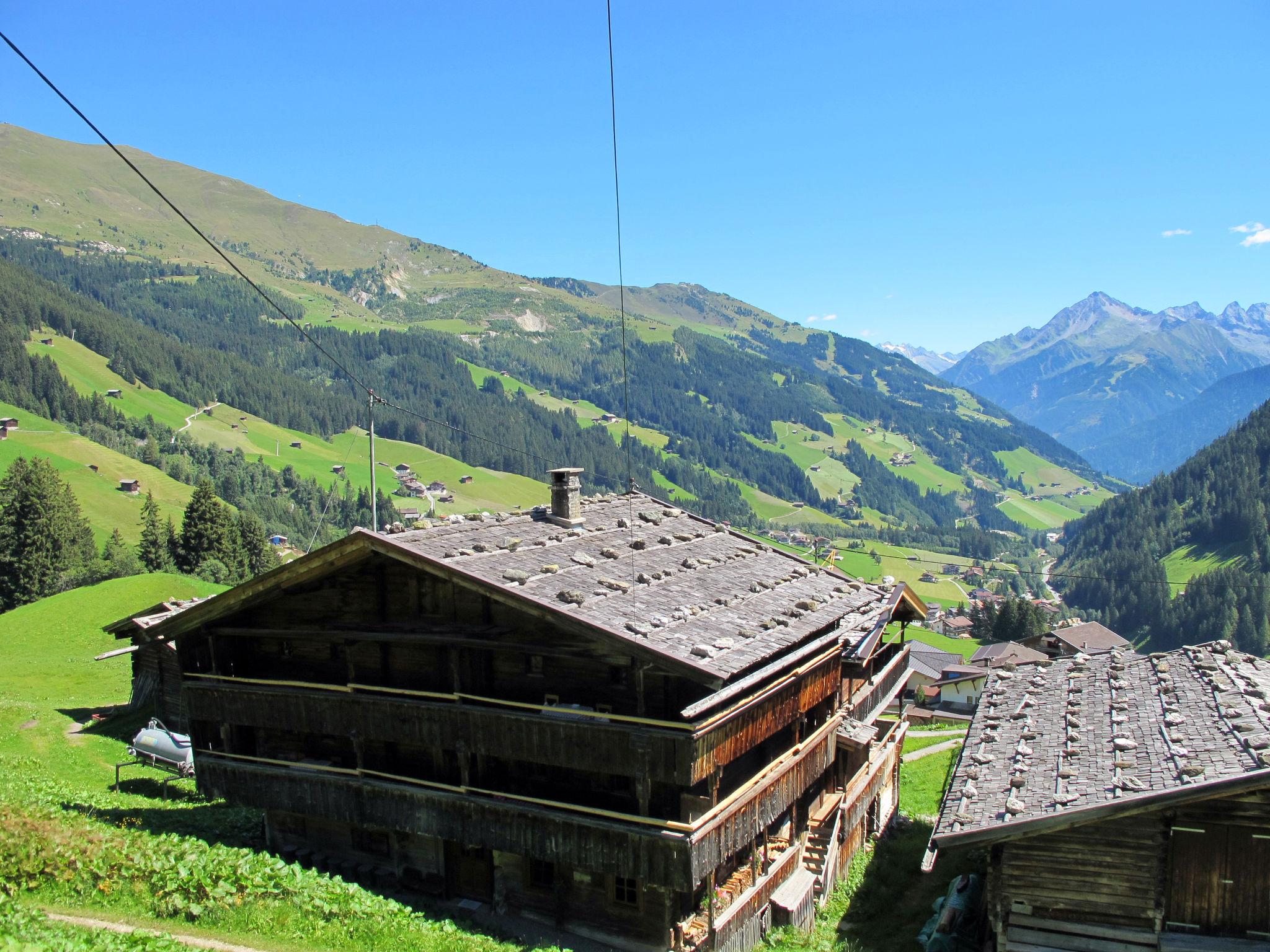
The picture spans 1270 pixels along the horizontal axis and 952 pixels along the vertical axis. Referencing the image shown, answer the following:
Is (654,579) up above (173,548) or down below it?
above

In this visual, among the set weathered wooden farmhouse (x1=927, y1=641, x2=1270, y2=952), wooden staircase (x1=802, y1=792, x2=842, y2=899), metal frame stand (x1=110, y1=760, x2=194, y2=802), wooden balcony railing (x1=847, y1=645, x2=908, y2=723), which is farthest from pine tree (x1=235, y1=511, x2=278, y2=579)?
weathered wooden farmhouse (x1=927, y1=641, x2=1270, y2=952)

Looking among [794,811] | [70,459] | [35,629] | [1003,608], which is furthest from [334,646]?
[70,459]

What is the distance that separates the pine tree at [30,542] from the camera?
7212 cm

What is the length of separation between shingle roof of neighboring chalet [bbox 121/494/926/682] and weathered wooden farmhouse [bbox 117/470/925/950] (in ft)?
0.31

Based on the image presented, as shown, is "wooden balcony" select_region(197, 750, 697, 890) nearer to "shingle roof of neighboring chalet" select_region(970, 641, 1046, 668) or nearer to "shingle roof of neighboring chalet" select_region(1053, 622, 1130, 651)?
"shingle roof of neighboring chalet" select_region(970, 641, 1046, 668)

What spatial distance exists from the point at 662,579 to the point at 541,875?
7440mm

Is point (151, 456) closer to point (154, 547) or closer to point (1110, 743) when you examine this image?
point (154, 547)

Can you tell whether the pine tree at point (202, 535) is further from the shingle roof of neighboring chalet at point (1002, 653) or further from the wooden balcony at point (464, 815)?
the shingle roof of neighboring chalet at point (1002, 653)

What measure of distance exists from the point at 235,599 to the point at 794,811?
15.6m

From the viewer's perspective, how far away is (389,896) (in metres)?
21.0

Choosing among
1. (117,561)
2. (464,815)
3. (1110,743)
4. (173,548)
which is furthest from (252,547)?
(1110,743)

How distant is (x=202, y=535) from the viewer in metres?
80.6

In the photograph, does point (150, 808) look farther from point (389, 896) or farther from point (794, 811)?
point (794, 811)

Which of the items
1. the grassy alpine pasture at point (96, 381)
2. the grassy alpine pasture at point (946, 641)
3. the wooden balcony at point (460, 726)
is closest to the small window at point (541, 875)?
the wooden balcony at point (460, 726)
